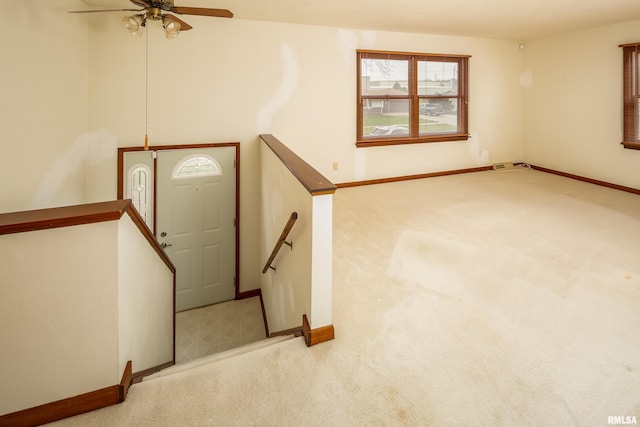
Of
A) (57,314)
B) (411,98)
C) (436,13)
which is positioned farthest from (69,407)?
(411,98)

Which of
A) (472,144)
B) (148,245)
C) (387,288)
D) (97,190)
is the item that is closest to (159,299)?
(148,245)

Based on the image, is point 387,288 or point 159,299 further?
point 159,299

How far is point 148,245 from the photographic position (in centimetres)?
243

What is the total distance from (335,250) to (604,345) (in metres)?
2.01

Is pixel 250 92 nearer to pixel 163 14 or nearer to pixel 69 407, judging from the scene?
pixel 163 14

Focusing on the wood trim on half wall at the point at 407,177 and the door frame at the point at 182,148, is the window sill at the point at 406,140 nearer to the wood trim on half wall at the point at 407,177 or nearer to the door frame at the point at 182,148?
the wood trim on half wall at the point at 407,177

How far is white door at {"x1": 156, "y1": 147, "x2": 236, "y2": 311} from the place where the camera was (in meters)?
4.71

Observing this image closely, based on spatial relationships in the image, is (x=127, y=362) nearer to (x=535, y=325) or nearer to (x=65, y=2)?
(x=535, y=325)

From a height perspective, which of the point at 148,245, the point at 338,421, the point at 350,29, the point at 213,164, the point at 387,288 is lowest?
the point at 338,421

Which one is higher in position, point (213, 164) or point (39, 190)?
point (213, 164)

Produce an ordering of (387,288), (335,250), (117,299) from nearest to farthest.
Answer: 1. (117,299)
2. (387,288)
3. (335,250)

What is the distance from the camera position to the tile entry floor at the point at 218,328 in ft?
14.6

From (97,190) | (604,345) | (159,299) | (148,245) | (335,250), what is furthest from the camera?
(97,190)

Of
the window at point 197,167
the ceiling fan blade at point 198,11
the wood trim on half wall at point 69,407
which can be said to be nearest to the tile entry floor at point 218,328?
the window at point 197,167
